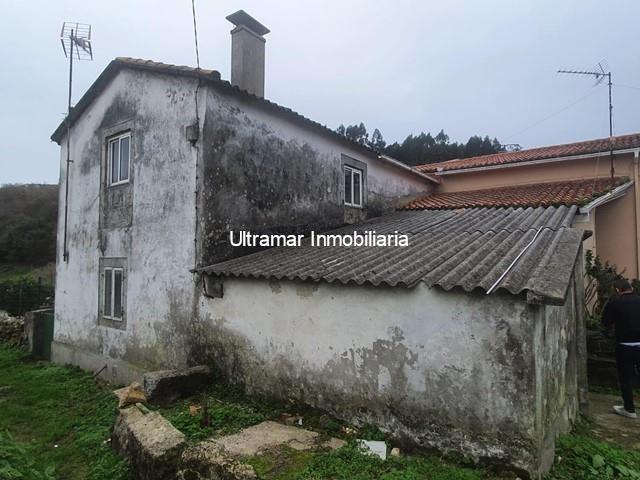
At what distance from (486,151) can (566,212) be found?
60.3ft

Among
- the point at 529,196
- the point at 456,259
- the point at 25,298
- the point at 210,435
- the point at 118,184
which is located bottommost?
the point at 210,435

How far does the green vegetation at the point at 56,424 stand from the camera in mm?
4871

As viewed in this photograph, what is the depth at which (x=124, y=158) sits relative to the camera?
31.2 feet

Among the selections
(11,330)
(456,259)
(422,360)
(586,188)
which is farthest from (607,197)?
(11,330)

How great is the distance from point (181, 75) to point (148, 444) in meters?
6.68

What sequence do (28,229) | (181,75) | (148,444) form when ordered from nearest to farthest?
(148,444) < (181,75) < (28,229)

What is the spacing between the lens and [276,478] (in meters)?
4.20

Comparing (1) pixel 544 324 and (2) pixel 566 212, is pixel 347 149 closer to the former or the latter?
(2) pixel 566 212

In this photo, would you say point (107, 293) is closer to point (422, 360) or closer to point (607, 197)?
point (422, 360)

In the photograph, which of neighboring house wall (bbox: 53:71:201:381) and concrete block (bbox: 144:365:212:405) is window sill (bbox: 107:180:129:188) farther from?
concrete block (bbox: 144:365:212:405)

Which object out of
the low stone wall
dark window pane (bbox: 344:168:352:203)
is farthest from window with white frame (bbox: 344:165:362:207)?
the low stone wall

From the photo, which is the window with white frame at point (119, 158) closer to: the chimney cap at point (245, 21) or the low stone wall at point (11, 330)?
the chimney cap at point (245, 21)

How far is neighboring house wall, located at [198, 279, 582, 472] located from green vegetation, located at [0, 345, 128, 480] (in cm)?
229

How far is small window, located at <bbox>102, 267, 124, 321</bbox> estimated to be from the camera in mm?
9203
